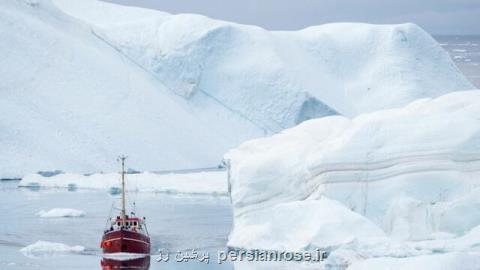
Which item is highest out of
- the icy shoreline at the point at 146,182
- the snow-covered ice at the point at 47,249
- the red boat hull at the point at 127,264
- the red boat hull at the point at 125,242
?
the icy shoreline at the point at 146,182

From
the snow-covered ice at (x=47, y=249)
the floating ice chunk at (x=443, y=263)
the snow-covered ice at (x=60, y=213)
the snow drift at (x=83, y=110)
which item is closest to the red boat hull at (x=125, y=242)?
the snow-covered ice at (x=47, y=249)

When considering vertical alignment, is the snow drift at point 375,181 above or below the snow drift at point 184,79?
below

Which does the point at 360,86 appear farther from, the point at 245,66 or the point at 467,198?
the point at 467,198

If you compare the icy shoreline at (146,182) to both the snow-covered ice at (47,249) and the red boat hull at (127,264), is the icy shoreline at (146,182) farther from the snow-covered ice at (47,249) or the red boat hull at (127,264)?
the red boat hull at (127,264)

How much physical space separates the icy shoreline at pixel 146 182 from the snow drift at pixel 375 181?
43.1ft

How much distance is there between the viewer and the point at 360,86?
49.9 m

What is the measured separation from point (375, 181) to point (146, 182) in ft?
56.1

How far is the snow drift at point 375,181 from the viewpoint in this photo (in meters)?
17.3

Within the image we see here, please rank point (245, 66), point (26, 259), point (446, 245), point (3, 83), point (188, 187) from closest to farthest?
point (446, 245)
point (26, 259)
point (188, 187)
point (3, 83)
point (245, 66)

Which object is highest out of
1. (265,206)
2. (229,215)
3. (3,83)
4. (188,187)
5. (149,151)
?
(3,83)

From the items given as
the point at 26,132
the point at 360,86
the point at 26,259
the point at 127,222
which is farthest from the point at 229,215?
the point at 360,86

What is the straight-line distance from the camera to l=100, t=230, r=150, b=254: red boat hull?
19328 mm

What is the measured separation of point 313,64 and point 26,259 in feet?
109

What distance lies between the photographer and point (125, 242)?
63.5 ft
